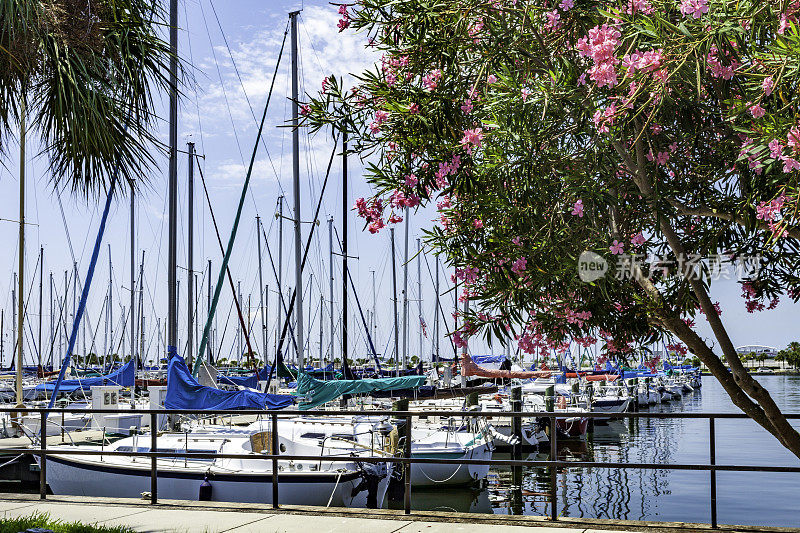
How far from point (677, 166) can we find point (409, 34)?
2.59m

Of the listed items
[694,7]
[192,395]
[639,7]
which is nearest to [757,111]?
[694,7]

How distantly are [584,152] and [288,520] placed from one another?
506cm

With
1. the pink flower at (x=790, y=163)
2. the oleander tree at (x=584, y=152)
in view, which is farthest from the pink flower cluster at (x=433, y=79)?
the pink flower at (x=790, y=163)

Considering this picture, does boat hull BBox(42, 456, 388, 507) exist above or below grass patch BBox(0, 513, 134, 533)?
below

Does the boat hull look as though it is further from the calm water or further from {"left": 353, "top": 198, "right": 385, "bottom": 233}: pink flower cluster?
{"left": 353, "top": 198, "right": 385, "bottom": 233}: pink flower cluster

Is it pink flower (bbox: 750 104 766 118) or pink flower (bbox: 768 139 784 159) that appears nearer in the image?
pink flower (bbox: 768 139 784 159)

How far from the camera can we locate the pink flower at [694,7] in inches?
185

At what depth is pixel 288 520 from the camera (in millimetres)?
8609

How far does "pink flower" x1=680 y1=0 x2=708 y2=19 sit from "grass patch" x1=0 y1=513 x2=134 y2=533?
21.3 feet

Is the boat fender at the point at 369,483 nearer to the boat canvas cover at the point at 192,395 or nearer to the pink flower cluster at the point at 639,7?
the boat canvas cover at the point at 192,395

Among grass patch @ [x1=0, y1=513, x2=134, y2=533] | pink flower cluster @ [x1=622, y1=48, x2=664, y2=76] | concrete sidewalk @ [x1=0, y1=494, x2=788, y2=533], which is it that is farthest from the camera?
concrete sidewalk @ [x1=0, y1=494, x2=788, y2=533]

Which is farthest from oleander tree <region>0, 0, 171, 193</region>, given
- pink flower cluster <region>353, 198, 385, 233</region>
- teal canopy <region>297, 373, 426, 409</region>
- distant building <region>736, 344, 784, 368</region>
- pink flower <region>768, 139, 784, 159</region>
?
distant building <region>736, 344, 784, 368</region>

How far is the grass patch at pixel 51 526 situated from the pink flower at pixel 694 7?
21.3 ft

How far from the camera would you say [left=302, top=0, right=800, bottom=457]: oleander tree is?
5.16 metres
